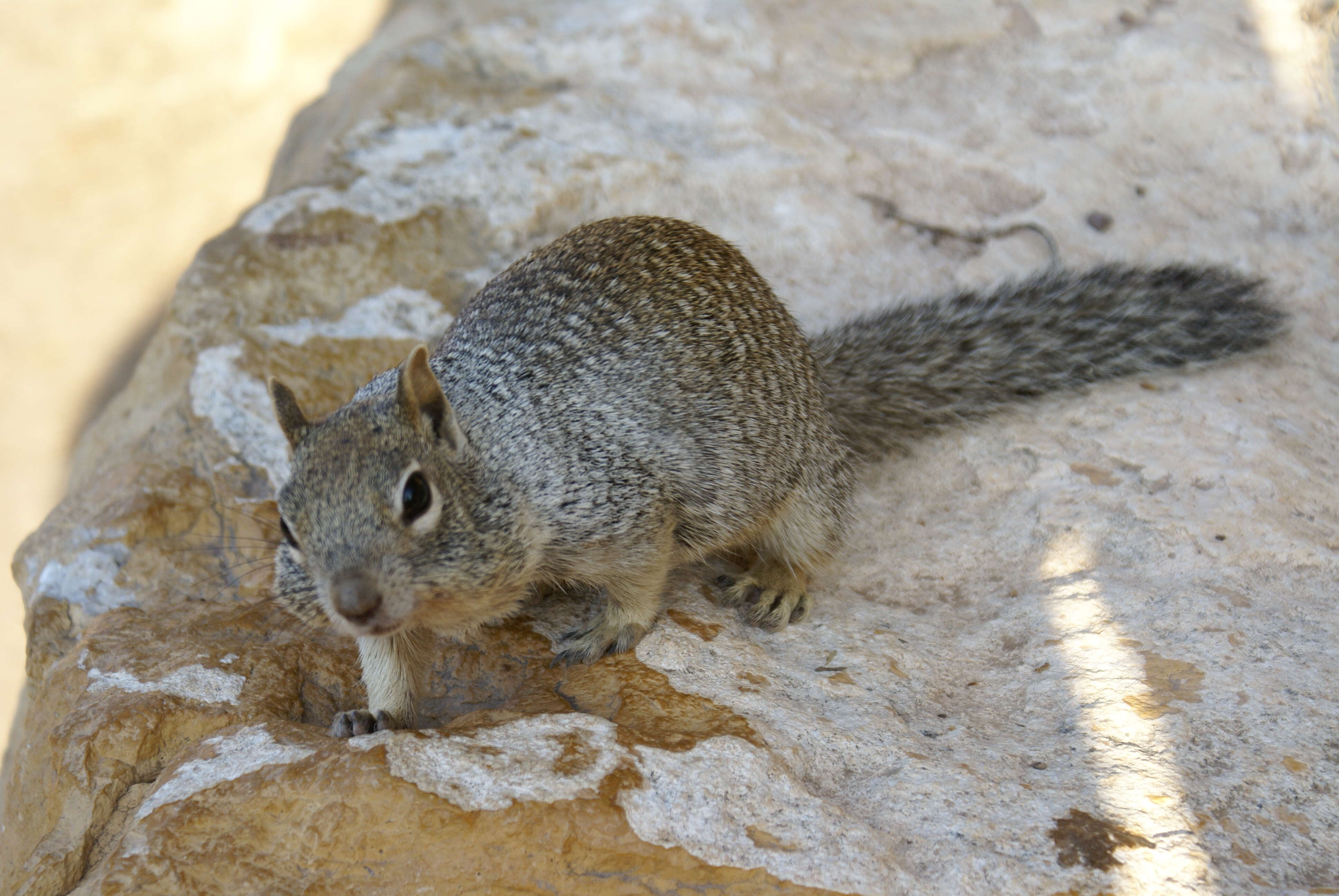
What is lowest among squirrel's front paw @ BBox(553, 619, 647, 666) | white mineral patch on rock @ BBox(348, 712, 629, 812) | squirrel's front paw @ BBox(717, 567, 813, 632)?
squirrel's front paw @ BBox(717, 567, 813, 632)

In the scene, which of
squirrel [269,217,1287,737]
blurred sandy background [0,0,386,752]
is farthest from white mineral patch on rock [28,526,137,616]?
blurred sandy background [0,0,386,752]

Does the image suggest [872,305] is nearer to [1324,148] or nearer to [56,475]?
[1324,148]

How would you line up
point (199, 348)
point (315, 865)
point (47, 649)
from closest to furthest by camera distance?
1. point (315, 865)
2. point (47, 649)
3. point (199, 348)

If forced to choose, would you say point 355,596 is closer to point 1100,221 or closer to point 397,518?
point 397,518

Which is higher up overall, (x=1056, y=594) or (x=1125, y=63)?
(x=1125, y=63)

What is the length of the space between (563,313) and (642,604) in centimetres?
75

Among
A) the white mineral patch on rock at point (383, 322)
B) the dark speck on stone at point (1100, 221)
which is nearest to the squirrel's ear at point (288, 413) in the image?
the white mineral patch on rock at point (383, 322)

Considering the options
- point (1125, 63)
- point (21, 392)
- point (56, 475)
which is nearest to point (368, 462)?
point (1125, 63)

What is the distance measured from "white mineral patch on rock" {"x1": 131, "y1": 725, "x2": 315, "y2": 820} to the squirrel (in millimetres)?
182

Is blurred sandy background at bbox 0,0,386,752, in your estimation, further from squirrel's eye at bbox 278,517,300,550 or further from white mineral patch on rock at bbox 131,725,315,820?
squirrel's eye at bbox 278,517,300,550

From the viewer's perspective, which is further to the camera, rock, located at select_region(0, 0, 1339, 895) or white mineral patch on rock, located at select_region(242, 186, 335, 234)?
white mineral patch on rock, located at select_region(242, 186, 335, 234)

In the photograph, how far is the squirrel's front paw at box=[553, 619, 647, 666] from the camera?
2438 mm

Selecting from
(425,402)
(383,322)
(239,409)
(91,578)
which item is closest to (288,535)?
Result: (425,402)

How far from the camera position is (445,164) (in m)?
3.87
